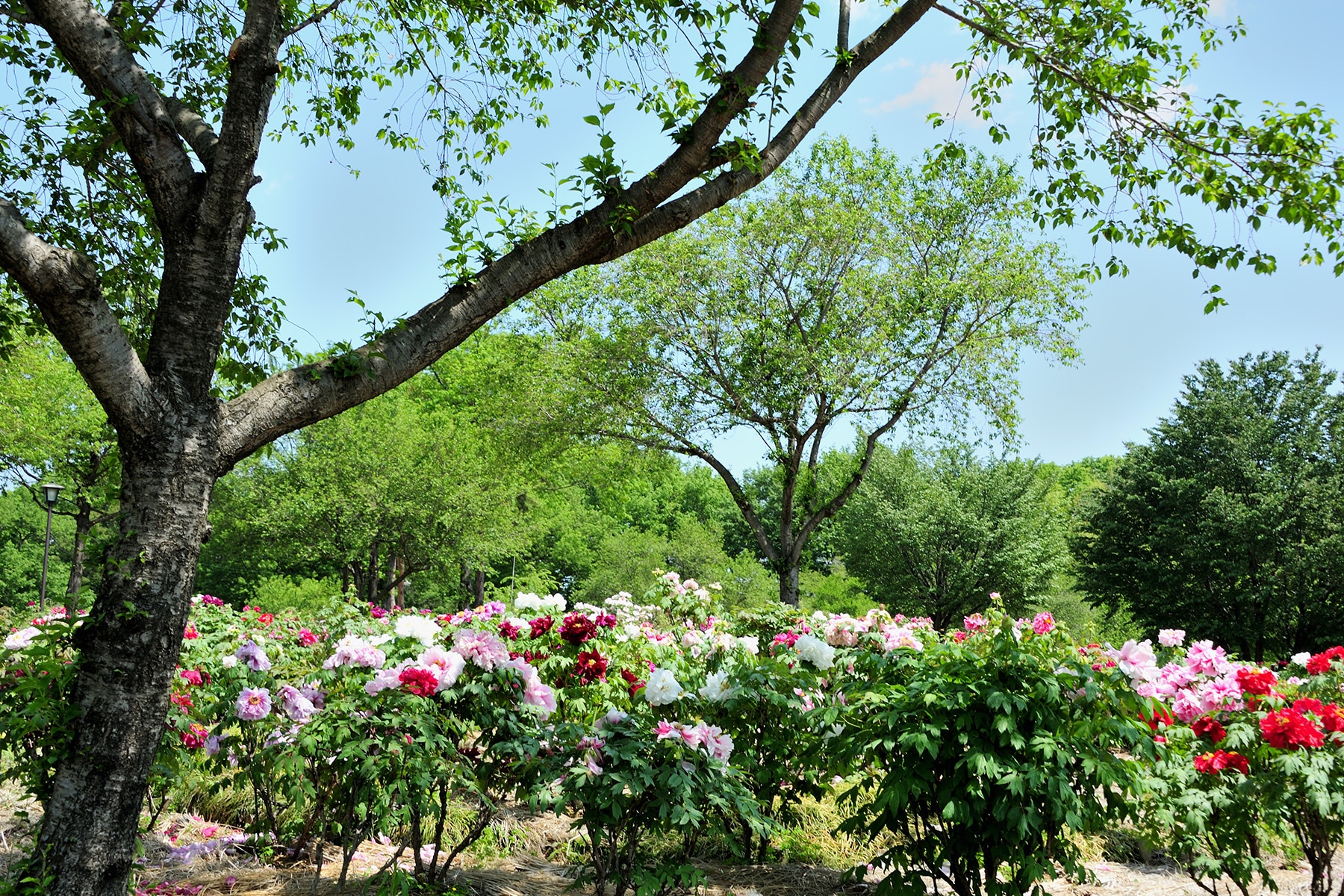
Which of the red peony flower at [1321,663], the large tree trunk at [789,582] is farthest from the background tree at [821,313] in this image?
the red peony flower at [1321,663]

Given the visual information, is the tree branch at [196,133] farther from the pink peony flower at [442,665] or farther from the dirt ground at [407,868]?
the dirt ground at [407,868]

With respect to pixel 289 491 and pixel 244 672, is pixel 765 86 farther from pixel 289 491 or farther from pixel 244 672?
pixel 289 491

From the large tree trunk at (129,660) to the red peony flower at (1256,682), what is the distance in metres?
4.52

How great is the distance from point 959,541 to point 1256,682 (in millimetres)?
23608

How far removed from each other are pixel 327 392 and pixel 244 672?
65.3 inches

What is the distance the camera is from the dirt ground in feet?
13.1

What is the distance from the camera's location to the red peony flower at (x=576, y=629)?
4.04 meters

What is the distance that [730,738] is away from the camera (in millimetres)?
3990

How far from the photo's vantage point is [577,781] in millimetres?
3275

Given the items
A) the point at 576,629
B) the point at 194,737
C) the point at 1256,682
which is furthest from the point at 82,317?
the point at 1256,682

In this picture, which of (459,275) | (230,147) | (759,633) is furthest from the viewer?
(759,633)

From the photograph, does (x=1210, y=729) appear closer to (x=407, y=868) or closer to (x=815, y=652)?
(x=815, y=652)

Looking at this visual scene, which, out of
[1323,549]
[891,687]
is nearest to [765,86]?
[891,687]

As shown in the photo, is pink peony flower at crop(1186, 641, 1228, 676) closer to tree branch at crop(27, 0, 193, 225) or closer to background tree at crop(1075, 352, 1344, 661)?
tree branch at crop(27, 0, 193, 225)
